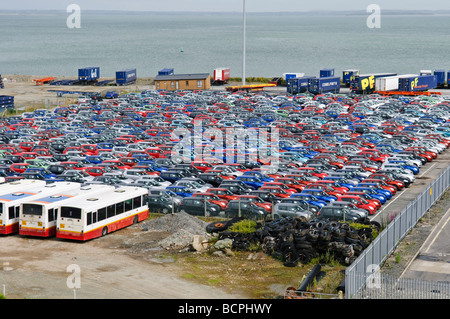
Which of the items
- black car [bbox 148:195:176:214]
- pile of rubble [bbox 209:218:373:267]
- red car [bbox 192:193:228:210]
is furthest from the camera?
red car [bbox 192:193:228:210]

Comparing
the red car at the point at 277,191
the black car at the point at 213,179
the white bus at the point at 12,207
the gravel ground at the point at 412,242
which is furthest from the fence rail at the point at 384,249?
the white bus at the point at 12,207

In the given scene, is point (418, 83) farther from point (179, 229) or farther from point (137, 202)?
point (179, 229)

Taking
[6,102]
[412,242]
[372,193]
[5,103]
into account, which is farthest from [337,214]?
[6,102]

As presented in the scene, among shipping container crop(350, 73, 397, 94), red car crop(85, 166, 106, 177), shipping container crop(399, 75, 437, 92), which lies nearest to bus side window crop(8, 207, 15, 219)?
red car crop(85, 166, 106, 177)

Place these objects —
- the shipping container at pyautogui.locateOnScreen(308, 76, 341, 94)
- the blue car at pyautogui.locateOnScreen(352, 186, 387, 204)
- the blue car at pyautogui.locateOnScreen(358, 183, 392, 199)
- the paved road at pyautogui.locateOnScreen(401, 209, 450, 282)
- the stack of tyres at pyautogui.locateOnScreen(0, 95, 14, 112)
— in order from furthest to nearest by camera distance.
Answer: the shipping container at pyautogui.locateOnScreen(308, 76, 341, 94) → the stack of tyres at pyautogui.locateOnScreen(0, 95, 14, 112) → the blue car at pyautogui.locateOnScreen(358, 183, 392, 199) → the blue car at pyautogui.locateOnScreen(352, 186, 387, 204) → the paved road at pyautogui.locateOnScreen(401, 209, 450, 282)

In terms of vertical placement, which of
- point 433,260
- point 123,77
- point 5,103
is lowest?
point 433,260

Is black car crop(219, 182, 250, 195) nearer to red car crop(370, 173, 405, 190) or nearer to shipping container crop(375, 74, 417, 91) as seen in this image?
red car crop(370, 173, 405, 190)

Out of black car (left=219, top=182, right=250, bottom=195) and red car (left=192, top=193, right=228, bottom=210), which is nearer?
red car (left=192, top=193, right=228, bottom=210)
